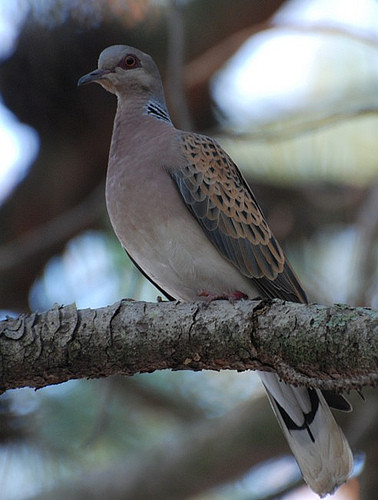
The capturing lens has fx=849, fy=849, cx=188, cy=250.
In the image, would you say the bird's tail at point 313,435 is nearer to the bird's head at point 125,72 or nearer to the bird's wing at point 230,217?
the bird's wing at point 230,217

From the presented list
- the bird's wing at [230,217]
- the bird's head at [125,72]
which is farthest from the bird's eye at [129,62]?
the bird's wing at [230,217]

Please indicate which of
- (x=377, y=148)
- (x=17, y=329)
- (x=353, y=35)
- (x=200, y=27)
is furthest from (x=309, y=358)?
(x=377, y=148)

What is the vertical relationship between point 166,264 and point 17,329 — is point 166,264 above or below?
below

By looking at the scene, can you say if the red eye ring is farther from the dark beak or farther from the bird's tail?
the bird's tail

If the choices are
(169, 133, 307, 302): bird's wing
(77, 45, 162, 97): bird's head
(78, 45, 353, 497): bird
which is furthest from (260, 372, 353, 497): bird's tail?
(77, 45, 162, 97): bird's head

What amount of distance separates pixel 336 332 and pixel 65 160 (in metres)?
2.51

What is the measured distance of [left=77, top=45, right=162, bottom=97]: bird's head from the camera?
11.4ft

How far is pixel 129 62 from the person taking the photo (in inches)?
139

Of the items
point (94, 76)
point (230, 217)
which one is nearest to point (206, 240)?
point (230, 217)

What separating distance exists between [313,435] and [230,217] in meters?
0.85

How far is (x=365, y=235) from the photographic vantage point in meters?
3.34

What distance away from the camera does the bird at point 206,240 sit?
9.48 ft

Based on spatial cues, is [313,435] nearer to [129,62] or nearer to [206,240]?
[206,240]

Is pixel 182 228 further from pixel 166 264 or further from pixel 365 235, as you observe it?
pixel 365 235
